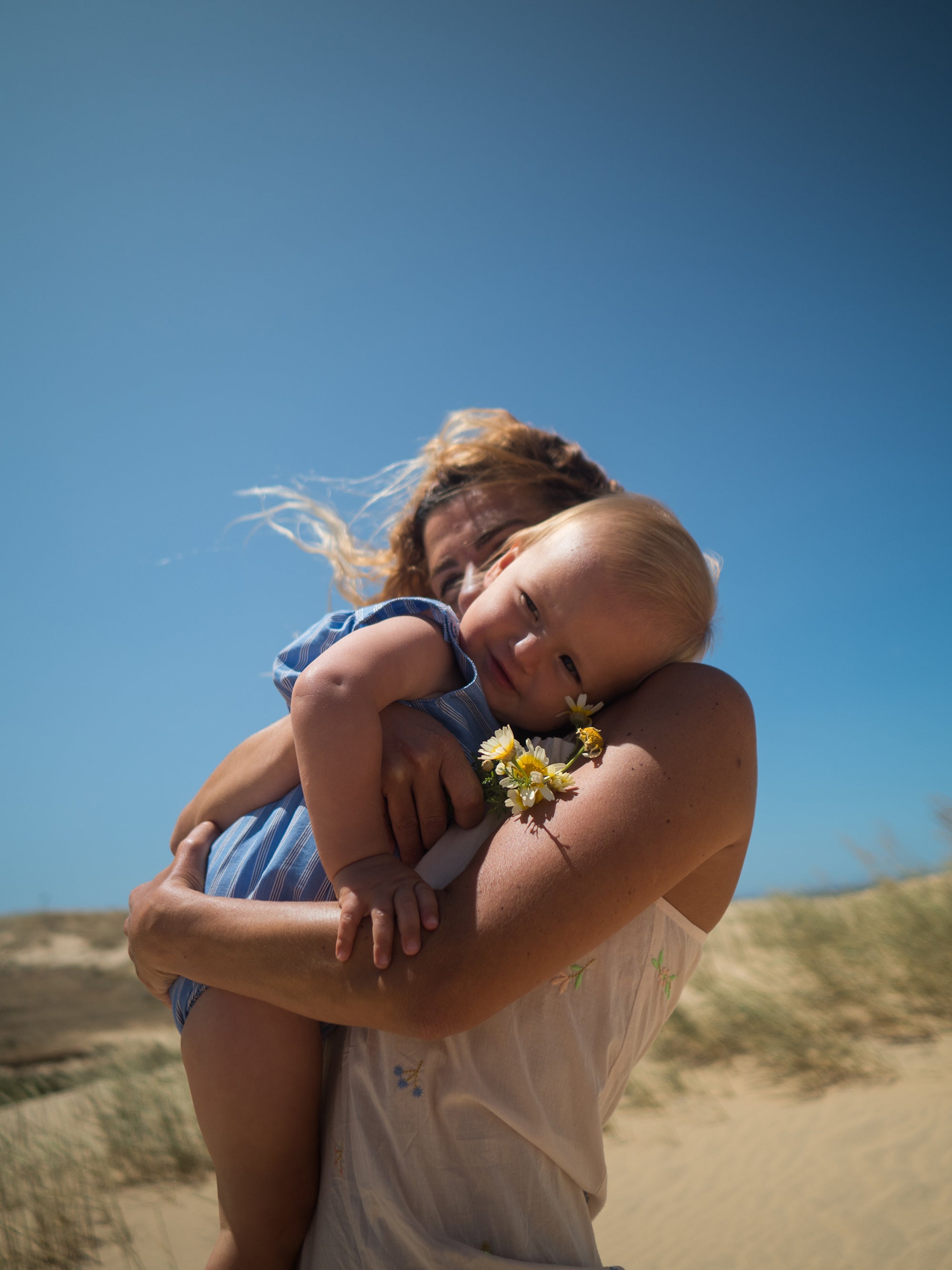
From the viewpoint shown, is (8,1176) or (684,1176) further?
(684,1176)

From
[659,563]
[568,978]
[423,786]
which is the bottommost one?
[568,978]

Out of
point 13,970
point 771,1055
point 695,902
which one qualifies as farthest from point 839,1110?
point 13,970

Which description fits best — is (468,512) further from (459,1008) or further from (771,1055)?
(771,1055)

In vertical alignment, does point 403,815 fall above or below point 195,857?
Answer: above

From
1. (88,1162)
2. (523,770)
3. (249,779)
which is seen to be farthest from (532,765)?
(88,1162)

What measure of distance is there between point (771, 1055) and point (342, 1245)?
6705 mm

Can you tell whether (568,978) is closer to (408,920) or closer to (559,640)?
(408,920)

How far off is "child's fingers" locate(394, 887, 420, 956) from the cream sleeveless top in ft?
0.56

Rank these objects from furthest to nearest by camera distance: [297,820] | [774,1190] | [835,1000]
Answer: [835,1000]
[774,1190]
[297,820]

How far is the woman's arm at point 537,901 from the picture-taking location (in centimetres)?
138

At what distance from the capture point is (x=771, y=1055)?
6.89 meters

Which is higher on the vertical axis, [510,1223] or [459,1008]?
[459,1008]

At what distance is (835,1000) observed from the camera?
7438 mm

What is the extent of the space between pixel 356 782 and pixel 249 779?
1.85ft
